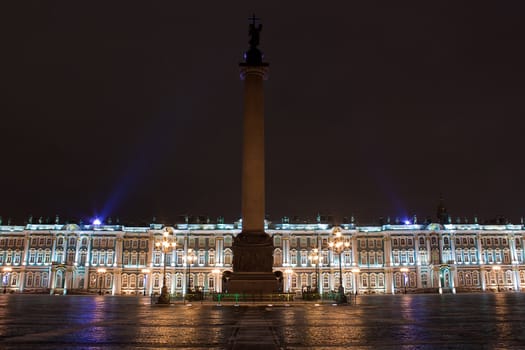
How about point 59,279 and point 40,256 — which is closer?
point 59,279

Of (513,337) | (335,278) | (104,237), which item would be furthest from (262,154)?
(104,237)

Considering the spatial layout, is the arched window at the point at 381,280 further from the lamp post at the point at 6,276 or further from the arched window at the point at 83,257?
the lamp post at the point at 6,276

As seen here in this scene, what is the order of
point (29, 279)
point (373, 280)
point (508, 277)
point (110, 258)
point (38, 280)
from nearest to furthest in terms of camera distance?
point (38, 280), point (29, 279), point (373, 280), point (110, 258), point (508, 277)

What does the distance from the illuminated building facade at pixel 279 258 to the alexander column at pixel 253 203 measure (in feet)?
189

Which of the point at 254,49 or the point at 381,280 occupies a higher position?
the point at 254,49

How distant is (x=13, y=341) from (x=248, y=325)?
6924 millimetres

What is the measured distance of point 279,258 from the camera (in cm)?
9225

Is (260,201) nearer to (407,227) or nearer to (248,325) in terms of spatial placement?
(248,325)

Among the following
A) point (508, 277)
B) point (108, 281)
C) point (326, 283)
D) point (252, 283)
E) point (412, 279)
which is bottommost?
point (252, 283)

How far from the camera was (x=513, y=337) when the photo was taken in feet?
42.2

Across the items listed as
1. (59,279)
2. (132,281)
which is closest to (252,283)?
(132,281)

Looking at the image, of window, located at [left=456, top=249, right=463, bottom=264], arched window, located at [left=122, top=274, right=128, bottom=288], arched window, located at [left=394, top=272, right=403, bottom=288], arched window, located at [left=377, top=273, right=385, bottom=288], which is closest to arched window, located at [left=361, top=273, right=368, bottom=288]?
arched window, located at [left=377, top=273, right=385, bottom=288]

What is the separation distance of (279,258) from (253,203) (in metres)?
58.7

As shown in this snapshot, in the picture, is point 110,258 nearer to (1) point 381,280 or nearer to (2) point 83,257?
(2) point 83,257
